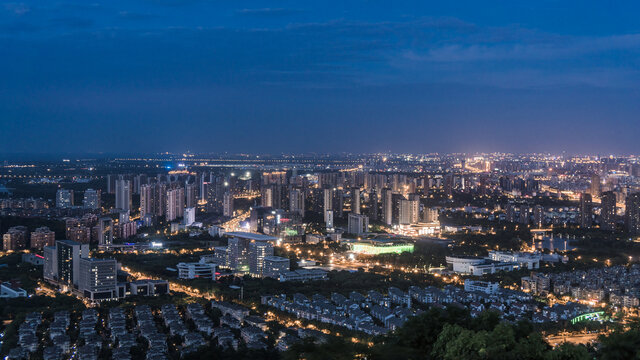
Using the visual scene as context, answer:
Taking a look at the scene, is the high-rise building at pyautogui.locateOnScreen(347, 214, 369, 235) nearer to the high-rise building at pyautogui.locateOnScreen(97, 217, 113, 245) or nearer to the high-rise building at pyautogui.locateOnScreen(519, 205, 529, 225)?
the high-rise building at pyautogui.locateOnScreen(519, 205, 529, 225)

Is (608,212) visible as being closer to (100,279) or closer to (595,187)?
(595,187)

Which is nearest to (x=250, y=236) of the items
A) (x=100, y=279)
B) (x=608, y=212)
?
(x=100, y=279)

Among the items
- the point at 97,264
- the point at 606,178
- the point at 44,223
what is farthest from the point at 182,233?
the point at 606,178

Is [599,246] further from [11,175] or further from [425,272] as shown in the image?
[11,175]

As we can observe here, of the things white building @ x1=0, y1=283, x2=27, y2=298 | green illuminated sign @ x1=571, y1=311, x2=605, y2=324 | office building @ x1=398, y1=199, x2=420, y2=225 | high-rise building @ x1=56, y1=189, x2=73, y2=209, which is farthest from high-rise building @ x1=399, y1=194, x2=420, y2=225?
white building @ x1=0, y1=283, x2=27, y2=298

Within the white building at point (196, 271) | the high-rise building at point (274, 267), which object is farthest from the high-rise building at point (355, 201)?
the white building at point (196, 271)
